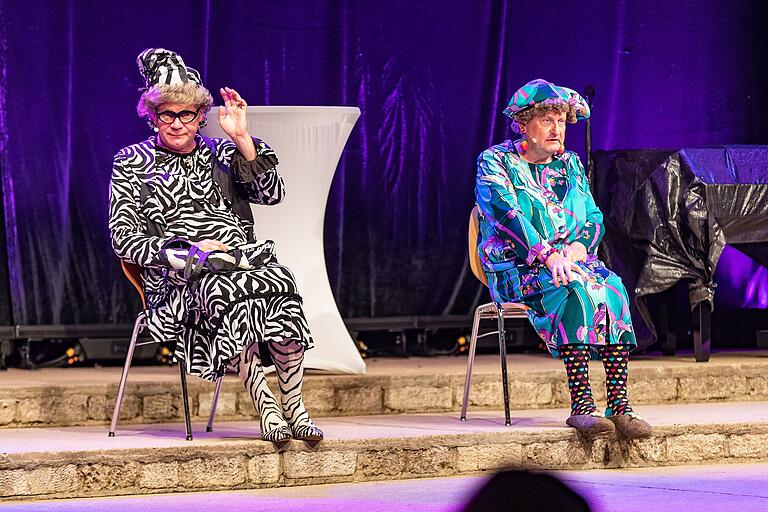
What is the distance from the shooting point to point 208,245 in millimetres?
3668

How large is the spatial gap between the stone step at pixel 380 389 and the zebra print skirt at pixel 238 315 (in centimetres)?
66

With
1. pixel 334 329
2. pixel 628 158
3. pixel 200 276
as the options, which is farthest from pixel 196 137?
pixel 628 158

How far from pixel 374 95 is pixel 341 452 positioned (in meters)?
2.48

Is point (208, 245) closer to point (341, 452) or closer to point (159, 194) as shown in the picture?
point (159, 194)

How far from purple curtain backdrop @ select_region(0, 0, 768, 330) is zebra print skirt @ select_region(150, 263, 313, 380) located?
180 cm

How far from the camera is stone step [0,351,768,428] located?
4.18 m

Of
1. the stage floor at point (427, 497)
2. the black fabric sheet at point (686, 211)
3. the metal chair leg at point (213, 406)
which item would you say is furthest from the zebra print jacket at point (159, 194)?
the black fabric sheet at point (686, 211)

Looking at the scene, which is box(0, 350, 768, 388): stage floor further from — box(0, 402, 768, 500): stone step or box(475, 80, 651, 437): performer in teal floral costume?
box(475, 80, 651, 437): performer in teal floral costume

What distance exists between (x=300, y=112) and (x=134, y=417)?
3.99 ft

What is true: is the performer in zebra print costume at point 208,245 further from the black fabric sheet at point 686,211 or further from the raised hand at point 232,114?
the black fabric sheet at point 686,211

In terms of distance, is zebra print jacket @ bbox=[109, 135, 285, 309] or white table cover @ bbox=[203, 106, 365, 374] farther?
white table cover @ bbox=[203, 106, 365, 374]

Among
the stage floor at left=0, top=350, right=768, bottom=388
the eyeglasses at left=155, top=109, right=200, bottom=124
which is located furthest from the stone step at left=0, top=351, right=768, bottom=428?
the eyeglasses at left=155, top=109, right=200, bottom=124

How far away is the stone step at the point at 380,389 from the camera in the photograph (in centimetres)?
418

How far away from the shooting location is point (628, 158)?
527cm
